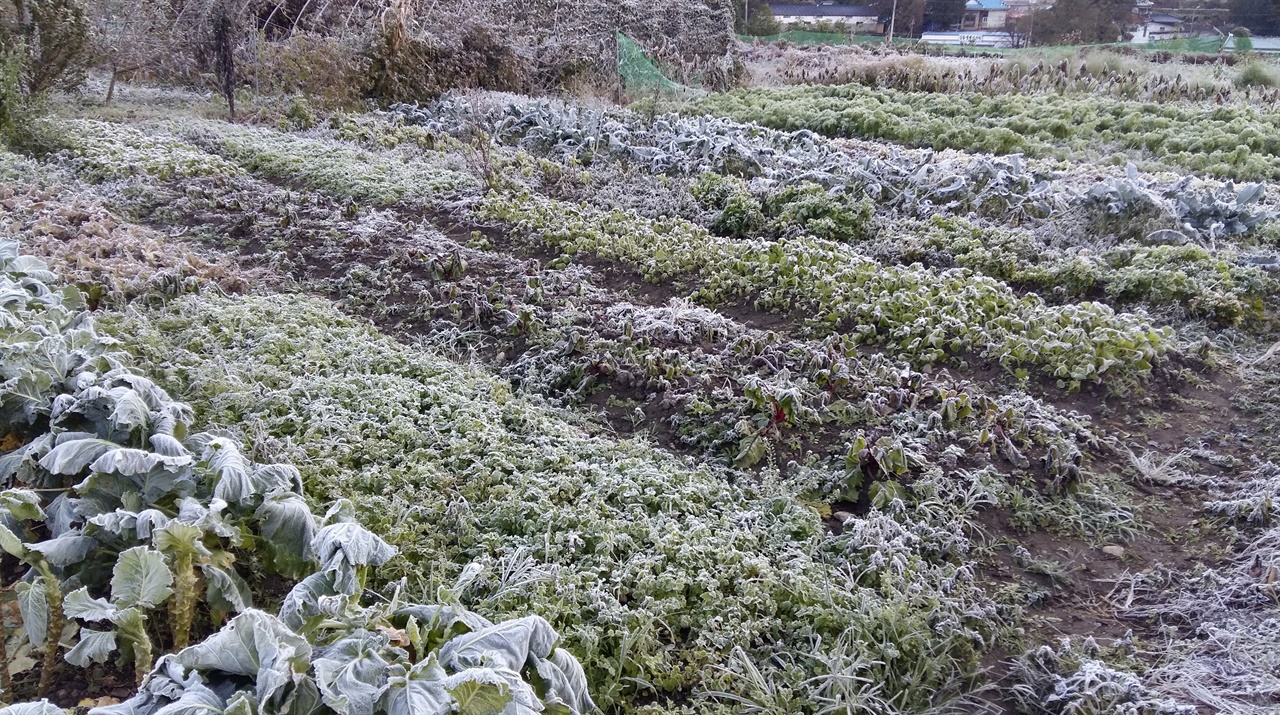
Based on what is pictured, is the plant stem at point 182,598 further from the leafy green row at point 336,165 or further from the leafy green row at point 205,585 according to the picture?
the leafy green row at point 336,165

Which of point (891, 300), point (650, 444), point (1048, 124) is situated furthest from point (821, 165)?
point (650, 444)

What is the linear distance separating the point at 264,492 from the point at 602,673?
4.08 ft

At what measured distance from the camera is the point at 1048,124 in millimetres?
9422

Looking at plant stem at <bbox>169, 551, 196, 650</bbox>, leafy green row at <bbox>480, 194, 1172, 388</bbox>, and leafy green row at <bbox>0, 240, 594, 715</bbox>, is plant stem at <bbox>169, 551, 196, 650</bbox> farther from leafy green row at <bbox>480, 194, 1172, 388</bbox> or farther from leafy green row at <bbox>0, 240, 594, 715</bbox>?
leafy green row at <bbox>480, 194, 1172, 388</bbox>

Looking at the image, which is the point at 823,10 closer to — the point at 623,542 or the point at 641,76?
the point at 641,76

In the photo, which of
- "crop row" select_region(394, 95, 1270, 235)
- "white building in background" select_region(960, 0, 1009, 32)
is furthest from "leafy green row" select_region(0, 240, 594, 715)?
"white building in background" select_region(960, 0, 1009, 32)

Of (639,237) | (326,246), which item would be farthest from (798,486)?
(326,246)

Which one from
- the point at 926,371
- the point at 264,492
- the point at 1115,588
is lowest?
the point at 1115,588

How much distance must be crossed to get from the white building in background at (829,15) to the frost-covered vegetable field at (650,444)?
16506mm

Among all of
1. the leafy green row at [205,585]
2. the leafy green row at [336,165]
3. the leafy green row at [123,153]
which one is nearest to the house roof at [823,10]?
the leafy green row at [336,165]

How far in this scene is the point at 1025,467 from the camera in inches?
145

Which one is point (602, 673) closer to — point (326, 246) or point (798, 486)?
point (798, 486)

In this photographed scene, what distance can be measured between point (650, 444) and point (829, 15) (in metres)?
22.6

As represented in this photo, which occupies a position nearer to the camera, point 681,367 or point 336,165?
point 681,367
